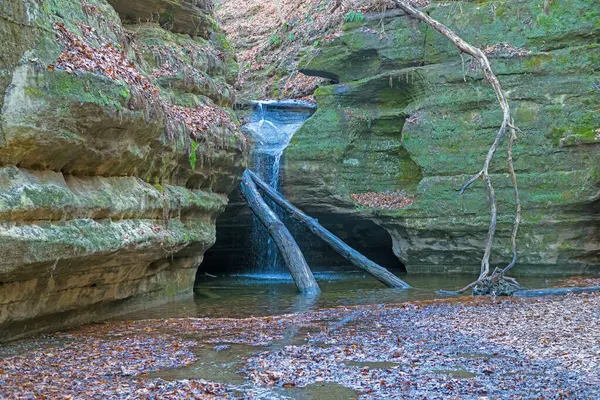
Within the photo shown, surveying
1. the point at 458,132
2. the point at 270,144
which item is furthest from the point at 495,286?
the point at 270,144

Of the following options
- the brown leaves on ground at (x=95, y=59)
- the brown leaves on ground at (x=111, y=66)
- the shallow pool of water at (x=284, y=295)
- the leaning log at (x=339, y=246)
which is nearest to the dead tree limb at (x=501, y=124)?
the shallow pool of water at (x=284, y=295)

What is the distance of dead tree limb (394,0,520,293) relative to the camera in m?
14.3

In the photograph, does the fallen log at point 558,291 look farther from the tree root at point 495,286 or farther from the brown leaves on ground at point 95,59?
the brown leaves on ground at point 95,59

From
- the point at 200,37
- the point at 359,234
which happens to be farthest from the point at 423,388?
the point at 359,234

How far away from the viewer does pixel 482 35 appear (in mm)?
18375

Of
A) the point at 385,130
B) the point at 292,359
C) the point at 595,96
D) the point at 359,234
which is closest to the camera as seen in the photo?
the point at 292,359

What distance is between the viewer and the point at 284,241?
16.4 m

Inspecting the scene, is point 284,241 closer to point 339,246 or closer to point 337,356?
point 339,246

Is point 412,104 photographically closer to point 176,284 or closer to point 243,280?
point 243,280

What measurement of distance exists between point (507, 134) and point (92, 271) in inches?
472

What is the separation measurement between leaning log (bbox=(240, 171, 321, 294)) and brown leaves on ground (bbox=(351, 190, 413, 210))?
11.3 feet

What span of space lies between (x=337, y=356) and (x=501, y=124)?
11.3 m

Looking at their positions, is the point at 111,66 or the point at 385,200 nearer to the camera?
the point at 111,66

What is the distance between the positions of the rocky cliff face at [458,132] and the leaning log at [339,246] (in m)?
1.47
